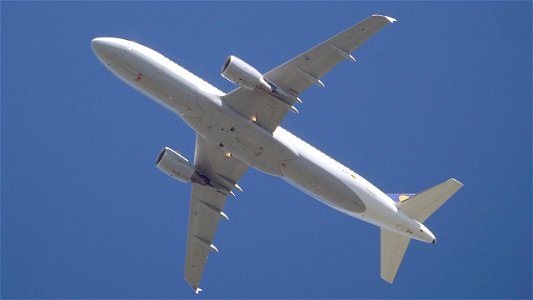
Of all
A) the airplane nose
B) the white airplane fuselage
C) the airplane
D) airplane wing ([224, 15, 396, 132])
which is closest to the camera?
airplane wing ([224, 15, 396, 132])

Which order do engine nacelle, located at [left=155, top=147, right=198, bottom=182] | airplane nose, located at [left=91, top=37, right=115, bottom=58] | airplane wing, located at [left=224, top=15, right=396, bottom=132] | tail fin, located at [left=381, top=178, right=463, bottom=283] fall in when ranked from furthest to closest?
engine nacelle, located at [left=155, top=147, right=198, bottom=182], tail fin, located at [left=381, top=178, right=463, bottom=283], airplane nose, located at [left=91, top=37, right=115, bottom=58], airplane wing, located at [left=224, top=15, right=396, bottom=132]

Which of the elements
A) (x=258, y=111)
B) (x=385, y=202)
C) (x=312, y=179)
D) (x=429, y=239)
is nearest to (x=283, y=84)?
(x=258, y=111)

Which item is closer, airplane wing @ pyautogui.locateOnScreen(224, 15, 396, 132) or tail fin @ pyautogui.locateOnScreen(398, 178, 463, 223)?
airplane wing @ pyautogui.locateOnScreen(224, 15, 396, 132)

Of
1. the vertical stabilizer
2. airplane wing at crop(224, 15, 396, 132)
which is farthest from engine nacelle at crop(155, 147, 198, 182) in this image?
the vertical stabilizer

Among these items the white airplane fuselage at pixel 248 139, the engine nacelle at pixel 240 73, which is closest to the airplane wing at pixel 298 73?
the white airplane fuselage at pixel 248 139

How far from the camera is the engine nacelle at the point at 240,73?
46250 millimetres

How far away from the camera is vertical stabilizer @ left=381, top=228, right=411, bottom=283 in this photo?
52.1 metres

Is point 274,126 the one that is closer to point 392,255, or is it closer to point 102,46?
point 102,46

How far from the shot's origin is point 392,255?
2052 inches

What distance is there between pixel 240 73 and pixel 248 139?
407 centimetres

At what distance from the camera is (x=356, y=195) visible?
4916cm

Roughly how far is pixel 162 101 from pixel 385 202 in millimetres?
14418

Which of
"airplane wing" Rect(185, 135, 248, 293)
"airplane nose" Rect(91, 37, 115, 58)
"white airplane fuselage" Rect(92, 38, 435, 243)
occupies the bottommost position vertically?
"airplane wing" Rect(185, 135, 248, 293)

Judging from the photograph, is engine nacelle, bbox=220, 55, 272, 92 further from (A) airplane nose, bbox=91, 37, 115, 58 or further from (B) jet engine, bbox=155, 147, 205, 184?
(B) jet engine, bbox=155, 147, 205, 184
